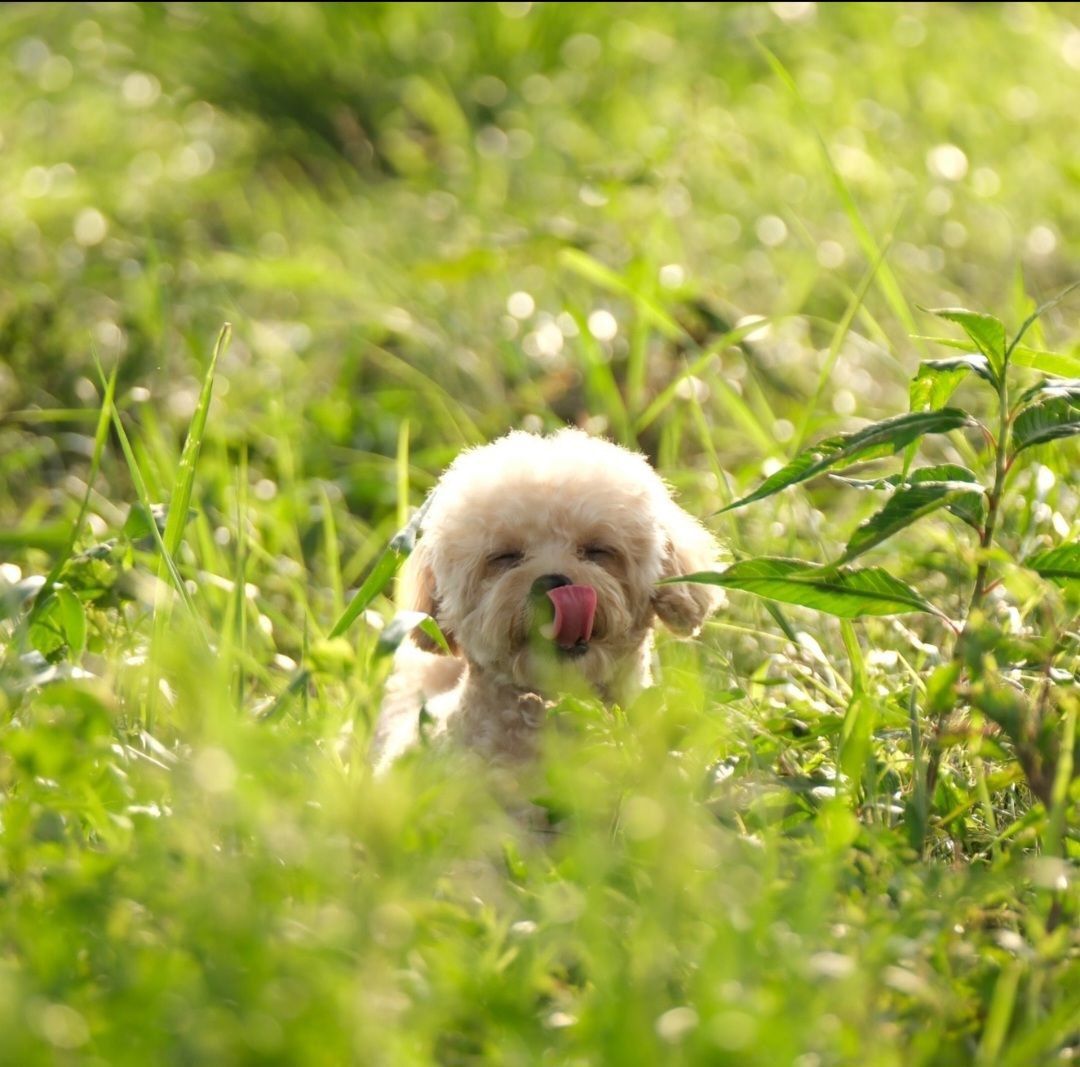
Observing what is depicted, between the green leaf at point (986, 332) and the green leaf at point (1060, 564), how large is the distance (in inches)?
10.3

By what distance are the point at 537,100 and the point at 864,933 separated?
5298 mm

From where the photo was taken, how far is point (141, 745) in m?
2.50

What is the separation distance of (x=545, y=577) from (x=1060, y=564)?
0.81 m

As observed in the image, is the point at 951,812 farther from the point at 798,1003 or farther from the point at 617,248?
the point at 617,248

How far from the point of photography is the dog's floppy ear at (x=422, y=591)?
2734mm

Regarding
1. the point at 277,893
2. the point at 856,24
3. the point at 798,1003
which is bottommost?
the point at 856,24

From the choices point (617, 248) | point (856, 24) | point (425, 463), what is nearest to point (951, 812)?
point (425, 463)

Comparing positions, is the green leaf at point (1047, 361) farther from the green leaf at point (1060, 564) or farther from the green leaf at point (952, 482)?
the green leaf at point (1060, 564)

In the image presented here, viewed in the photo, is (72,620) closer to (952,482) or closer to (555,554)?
(555,554)

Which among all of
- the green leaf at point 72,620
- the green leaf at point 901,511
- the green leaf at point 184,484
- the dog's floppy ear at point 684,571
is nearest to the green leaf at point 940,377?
the green leaf at point 901,511

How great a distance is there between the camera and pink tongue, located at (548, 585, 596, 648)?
7.98 ft

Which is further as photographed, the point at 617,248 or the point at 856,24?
the point at 856,24

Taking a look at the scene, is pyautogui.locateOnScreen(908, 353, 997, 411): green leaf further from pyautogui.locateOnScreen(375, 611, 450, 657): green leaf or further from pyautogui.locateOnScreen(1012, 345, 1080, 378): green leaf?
pyautogui.locateOnScreen(375, 611, 450, 657): green leaf

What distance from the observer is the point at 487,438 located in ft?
13.0
